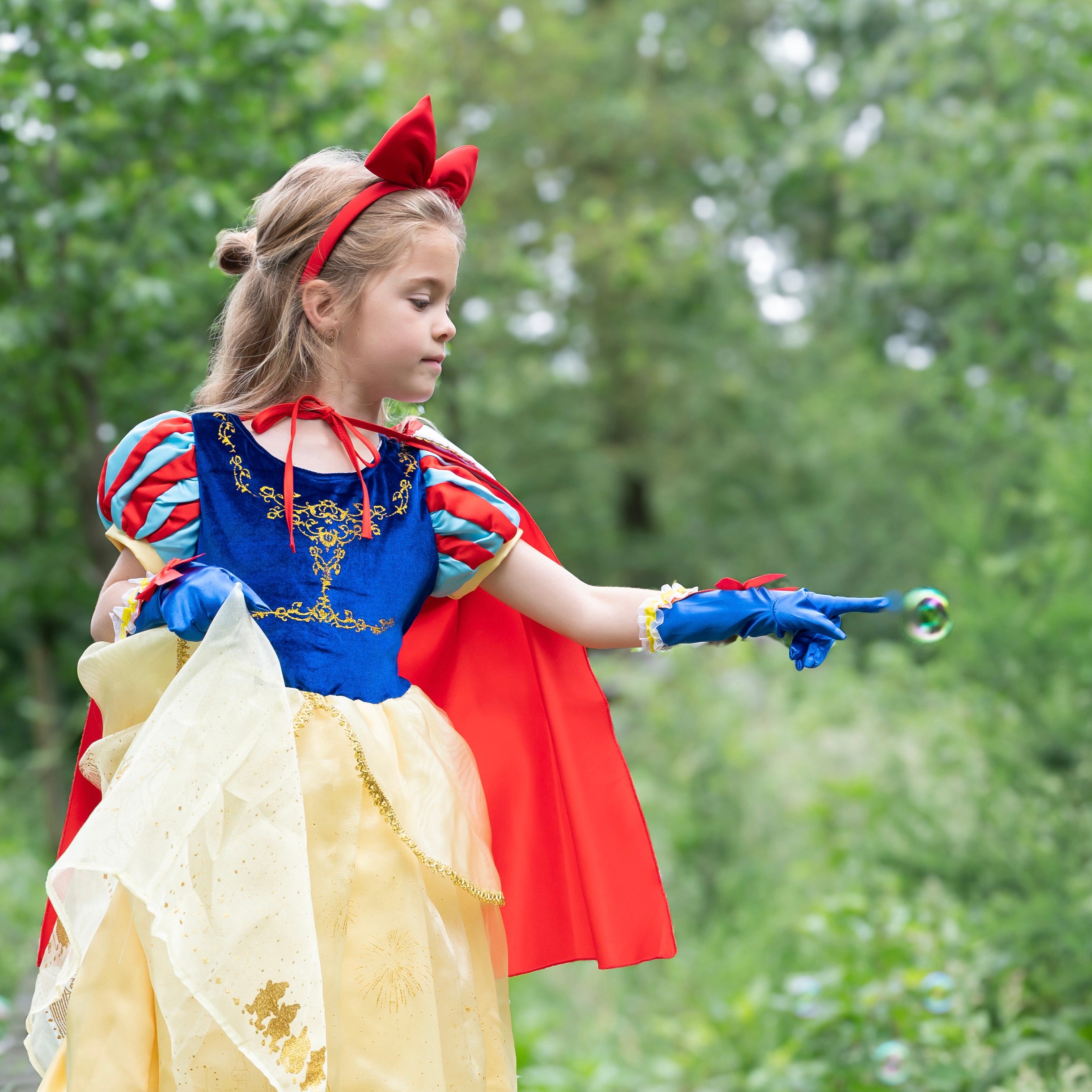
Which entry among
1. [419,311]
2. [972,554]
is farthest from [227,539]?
[972,554]

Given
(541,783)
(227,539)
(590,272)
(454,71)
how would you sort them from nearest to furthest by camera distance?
(227,539)
(541,783)
(454,71)
(590,272)

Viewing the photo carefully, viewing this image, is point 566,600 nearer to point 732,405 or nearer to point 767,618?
point 767,618

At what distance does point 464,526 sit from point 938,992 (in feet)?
6.94

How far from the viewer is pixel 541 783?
6.85ft

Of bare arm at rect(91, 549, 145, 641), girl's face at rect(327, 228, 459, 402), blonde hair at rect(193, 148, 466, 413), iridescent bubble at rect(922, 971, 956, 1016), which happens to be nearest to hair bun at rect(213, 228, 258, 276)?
blonde hair at rect(193, 148, 466, 413)

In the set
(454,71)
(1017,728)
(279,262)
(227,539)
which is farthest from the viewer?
(454,71)

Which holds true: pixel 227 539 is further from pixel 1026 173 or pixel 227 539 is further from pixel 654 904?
pixel 1026 173

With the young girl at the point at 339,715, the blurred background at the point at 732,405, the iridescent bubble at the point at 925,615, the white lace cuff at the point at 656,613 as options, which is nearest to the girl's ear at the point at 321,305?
the young girl at the point at 339,715

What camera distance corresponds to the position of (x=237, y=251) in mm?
2027

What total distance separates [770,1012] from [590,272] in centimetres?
1041

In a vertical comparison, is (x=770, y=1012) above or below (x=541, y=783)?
below

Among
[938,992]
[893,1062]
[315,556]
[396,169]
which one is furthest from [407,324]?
[938,992]

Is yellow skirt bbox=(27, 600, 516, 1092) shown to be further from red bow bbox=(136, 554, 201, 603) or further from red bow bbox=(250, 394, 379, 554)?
red bow bbox=(250, 394, 379, 554)

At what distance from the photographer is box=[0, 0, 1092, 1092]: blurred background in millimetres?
4125
